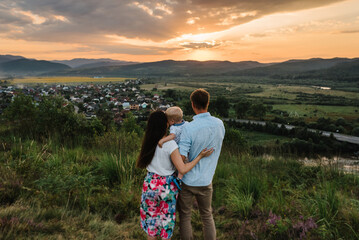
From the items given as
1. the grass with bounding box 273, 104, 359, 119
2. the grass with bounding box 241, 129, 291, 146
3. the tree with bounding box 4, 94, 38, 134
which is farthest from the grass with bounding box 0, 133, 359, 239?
the grass with bounding box 273, 104, 359, 119

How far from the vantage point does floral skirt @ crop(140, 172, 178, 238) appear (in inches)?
97.0

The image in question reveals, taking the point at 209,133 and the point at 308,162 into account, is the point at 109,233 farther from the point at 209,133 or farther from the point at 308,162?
the point at 308,162

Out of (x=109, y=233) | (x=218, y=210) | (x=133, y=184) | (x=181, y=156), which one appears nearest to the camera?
(x=181, y=156)

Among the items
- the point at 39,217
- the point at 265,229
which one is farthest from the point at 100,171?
the point at 265,229

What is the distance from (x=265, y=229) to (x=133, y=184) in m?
2.42

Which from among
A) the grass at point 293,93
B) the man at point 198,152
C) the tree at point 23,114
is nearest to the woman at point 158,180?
the man at point 198,152

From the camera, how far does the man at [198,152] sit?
240 centimetres

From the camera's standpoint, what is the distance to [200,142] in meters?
2.42

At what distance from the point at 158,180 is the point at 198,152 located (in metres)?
0.55

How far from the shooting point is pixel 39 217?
10.0 feet

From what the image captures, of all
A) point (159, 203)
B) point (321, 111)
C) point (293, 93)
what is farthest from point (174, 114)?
point (293, 93)

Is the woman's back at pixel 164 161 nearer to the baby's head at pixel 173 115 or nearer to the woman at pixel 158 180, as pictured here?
the woman at pixel 158 180

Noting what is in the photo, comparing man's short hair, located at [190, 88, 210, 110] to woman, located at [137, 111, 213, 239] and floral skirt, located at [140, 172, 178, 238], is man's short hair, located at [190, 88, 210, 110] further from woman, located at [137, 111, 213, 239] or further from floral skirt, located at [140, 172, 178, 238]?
floral skirt, located at [140, 172, 178, 238]

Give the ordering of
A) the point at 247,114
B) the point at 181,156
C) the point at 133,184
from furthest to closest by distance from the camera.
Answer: the point at 247,114
the point at 133,184
the point at 181,156
